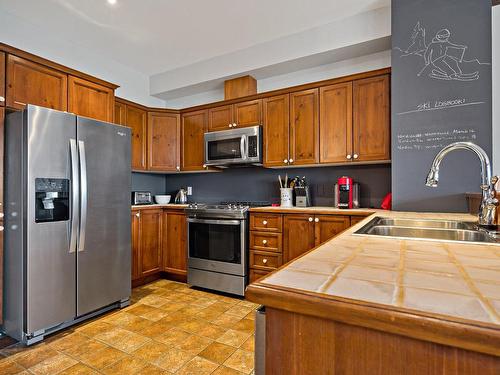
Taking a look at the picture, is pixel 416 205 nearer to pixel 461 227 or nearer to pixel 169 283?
pixel 461 227

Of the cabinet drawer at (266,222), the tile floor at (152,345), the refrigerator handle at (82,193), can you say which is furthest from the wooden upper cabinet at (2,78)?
the cabinet drawer at (266,222)

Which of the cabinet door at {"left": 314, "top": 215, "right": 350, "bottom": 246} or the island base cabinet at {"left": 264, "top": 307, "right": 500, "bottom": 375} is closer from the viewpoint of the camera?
the island base cabinet at {"left": 264, "top": 307, "right": 500, "bottom": 375}

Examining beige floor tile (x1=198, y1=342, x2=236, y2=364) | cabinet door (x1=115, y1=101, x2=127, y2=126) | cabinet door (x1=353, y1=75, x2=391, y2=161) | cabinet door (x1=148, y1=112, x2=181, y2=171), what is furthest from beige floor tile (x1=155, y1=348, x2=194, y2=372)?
cabinet door (x1=115, y1=101, x2=127, y2=126)

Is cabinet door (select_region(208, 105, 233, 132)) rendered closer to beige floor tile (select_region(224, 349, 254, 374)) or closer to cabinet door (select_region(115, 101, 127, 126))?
cabinet door (select_region(115, 101, 127, 126))

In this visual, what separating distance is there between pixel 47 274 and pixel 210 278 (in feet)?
4.92

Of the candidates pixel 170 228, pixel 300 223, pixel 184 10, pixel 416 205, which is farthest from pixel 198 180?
pixel 416 205

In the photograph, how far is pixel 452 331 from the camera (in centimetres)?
40

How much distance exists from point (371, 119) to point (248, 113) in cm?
134

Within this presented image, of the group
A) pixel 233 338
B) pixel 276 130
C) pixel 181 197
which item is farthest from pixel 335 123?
pixel 181 197

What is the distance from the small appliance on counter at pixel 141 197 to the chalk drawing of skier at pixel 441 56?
3226mm

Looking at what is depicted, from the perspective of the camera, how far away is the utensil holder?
3.13m

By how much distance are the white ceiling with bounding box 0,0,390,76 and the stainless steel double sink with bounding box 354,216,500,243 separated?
2027 mm

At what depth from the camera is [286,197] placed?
3.14 m

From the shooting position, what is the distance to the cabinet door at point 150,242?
129 inches
